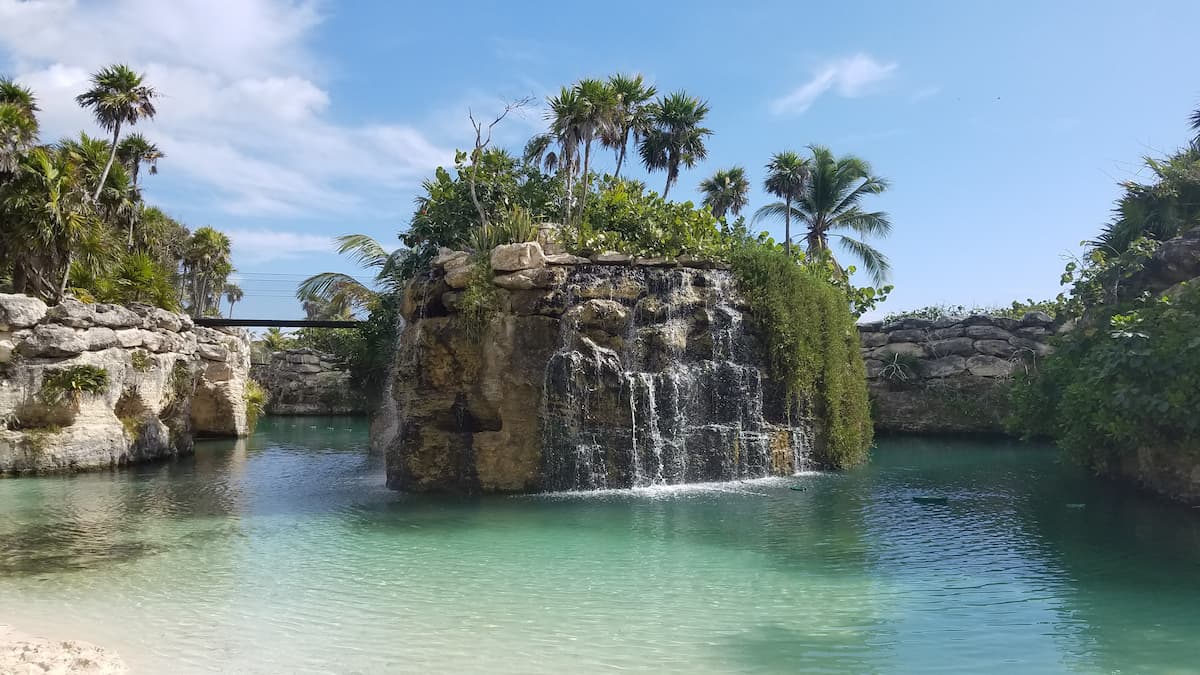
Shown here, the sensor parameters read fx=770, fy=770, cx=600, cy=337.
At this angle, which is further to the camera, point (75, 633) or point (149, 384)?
point (149, 384)

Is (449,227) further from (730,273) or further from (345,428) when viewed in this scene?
(345,428)

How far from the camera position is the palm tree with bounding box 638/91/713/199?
90.1ft

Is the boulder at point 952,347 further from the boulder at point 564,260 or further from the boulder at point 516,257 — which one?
the boulder at point 516,257

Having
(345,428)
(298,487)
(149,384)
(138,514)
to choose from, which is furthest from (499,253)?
(345,428)

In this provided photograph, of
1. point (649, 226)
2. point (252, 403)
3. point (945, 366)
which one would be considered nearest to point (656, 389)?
point (649, 226)

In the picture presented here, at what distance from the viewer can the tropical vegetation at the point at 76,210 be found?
17750mm

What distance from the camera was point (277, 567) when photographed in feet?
27.3

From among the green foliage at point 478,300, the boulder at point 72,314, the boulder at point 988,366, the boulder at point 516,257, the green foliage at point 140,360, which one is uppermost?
the boulder at point 516,257

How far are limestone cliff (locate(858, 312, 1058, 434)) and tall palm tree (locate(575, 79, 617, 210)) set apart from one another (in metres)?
13.1

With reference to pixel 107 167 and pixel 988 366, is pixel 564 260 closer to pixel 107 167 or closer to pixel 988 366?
pixel 988 366

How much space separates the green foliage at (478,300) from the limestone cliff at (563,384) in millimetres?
27

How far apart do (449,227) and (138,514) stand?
33.6 feet

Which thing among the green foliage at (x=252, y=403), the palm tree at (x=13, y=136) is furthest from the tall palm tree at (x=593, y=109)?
the green foliage at (x=252, y=403)

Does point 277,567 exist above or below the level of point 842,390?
below
